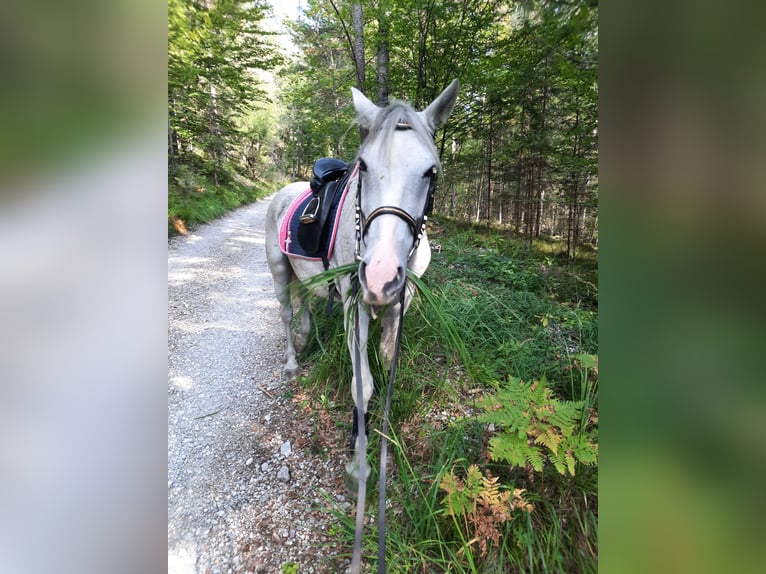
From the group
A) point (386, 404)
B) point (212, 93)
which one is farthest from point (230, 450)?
point (212, 93)

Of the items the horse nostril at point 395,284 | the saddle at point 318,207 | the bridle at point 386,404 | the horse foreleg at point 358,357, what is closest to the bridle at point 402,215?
the bridle at point 386,404

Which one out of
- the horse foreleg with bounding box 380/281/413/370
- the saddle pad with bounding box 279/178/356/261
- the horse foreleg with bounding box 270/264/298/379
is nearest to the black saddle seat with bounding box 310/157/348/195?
the saddle pad with bounding box 279/178/356/261

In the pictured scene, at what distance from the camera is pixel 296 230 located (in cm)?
221

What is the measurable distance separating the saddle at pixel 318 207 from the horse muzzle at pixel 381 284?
1.02 meters

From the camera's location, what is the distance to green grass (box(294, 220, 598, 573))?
3.28ft

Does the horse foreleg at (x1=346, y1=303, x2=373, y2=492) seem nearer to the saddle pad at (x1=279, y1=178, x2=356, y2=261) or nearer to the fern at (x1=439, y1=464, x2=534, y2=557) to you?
the fern at (x1=439, y1=464, x2=534, y2=557)

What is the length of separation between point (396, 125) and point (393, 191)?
311 mm

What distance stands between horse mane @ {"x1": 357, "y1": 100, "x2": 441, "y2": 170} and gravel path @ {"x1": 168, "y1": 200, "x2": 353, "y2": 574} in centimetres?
88

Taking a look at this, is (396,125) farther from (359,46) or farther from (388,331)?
(388,331)
